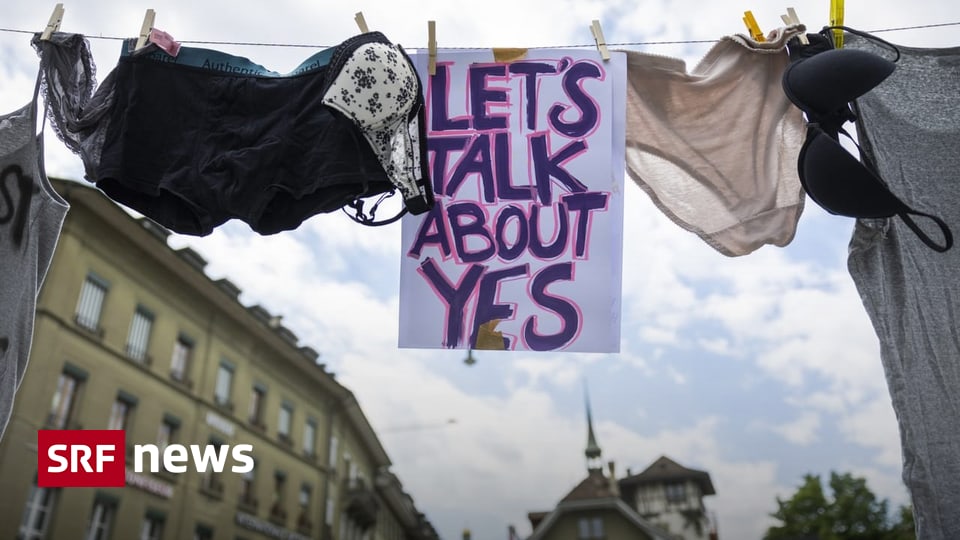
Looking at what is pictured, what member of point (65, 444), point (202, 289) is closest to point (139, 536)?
point (65, 444)

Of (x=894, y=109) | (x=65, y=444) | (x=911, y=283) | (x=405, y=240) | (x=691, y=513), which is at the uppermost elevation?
(x=691, y=513)

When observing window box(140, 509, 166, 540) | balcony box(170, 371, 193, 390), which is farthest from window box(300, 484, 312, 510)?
window box(140, 509, 166, 540)

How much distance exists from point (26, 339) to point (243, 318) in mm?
20980

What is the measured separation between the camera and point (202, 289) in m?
21.8

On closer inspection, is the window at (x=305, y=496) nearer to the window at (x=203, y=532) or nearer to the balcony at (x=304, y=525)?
the balcony at (x=304, y=525)

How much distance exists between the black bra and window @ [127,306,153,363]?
18.8 metres

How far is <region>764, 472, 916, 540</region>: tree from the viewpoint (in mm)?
33641

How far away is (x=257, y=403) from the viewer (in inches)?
976

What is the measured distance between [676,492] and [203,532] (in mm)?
32066

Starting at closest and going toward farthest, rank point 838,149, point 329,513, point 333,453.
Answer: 1. point 838,149
2. point 329,513
3. point 333,453

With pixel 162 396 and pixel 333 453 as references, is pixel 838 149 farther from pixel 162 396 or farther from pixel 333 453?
pixel 333 453

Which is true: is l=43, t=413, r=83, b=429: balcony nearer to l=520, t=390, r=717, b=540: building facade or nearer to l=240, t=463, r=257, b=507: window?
l=240, t=463, r=257, b=507: window

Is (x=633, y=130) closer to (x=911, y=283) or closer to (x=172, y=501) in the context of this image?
(x=911, y=283)

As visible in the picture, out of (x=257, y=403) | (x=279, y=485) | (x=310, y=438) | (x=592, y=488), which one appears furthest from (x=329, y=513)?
(x=592, y=488)
